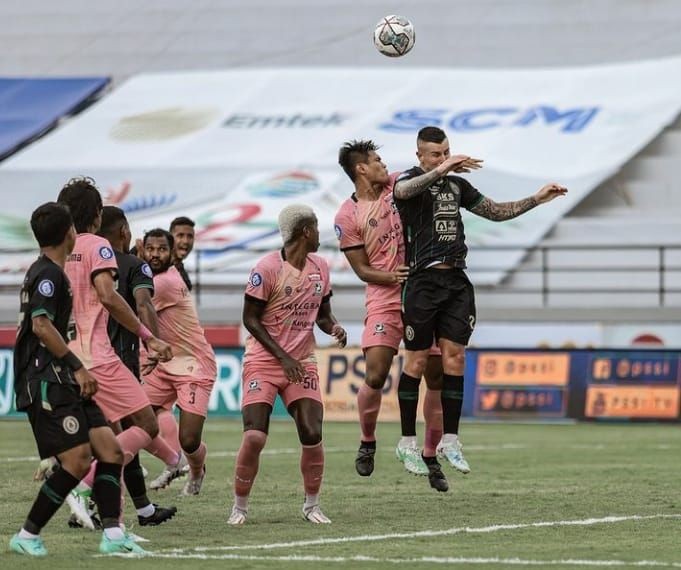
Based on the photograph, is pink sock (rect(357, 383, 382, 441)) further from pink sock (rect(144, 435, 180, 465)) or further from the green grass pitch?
pink sock (rect(144, 435, 180, 465))

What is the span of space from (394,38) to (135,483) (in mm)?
4995

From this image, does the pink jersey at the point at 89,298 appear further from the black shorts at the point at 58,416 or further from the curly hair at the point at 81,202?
the black shorts at the point at 58,416

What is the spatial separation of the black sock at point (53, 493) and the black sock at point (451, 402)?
390cm

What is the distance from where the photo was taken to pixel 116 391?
10094 mm

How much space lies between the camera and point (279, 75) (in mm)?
39500

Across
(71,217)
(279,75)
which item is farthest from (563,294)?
(71,217)

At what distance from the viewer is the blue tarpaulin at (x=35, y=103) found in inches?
1537

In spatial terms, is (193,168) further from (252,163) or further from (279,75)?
(279,75)

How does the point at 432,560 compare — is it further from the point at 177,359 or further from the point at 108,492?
the point at 177,359

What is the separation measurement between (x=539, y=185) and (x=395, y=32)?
19.1 meters

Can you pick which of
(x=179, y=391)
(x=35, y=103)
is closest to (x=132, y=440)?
(x=179, y=391)

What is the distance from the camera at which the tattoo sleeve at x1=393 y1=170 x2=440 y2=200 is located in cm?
1168

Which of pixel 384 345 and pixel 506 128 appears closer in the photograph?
pixel 384 345

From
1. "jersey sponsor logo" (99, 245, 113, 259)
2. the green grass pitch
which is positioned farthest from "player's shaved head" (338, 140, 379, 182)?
"jersey sponsor logo" (99, 245, 113, 259)
